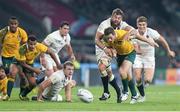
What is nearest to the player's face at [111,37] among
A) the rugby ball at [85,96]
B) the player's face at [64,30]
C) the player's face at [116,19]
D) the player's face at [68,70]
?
the player's face at [116,19]

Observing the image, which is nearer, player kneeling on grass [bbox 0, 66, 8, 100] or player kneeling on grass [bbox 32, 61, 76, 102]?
player kneeling on grass [bbox 32, 61, 76, 102]

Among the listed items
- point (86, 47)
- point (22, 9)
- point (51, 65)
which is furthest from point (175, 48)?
point (51, 65)

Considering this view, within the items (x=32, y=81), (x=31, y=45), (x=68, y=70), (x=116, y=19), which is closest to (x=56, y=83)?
(x=68, y=70)

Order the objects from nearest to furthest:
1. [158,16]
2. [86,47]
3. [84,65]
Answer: [84,65], [86,47], [158,16]

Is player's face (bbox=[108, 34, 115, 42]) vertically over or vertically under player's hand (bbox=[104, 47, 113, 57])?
over

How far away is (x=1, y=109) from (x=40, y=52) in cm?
394

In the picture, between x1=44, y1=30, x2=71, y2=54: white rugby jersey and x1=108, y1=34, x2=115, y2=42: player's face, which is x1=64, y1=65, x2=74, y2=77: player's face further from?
x1=44, y1=30, x2=71, y2=54: white rugby jersey

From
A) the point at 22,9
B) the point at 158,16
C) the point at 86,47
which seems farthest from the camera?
the point at 158,16

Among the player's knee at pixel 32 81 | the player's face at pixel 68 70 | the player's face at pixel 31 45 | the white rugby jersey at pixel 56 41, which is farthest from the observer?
the white rugby jersey at pixel 56 41

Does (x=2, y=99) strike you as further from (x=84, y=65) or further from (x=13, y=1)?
(x=13, y=1)

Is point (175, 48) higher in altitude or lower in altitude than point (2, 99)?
higher

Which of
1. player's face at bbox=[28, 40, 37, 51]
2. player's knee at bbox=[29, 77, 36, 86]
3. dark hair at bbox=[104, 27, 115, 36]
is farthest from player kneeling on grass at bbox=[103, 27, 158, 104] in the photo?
player's knee at bbox=[29, 77, 36, 86]

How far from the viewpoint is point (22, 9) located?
1677 inches

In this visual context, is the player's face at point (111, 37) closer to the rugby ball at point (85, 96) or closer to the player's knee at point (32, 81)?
the rugby ball at point (85, 96)
